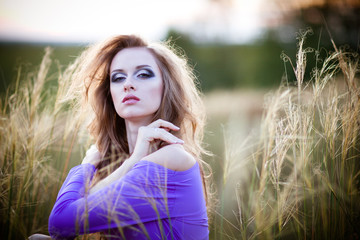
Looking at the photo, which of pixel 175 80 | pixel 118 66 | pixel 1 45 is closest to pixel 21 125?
pixel 118 66

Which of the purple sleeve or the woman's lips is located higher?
the woman's lips

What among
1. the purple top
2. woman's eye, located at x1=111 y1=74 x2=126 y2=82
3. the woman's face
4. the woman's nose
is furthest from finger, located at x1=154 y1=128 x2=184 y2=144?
woman's eye, located at x1=111 y1=74 x2=126 y2=82

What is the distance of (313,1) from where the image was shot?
11766mm

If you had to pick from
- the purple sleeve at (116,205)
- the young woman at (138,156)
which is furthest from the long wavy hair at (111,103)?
the purple sleeve at (116,205)

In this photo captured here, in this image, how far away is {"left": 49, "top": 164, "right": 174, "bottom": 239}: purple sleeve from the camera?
1.42m

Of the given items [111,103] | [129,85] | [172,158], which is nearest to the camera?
[172,158]

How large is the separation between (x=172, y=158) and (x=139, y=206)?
0.31 metres

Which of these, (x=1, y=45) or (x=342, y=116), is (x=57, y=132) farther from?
(x=1, y=45)

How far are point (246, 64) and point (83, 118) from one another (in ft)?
59.2

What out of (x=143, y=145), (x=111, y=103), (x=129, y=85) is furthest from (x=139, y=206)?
(x=111, y=103)

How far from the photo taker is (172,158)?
1595 mm

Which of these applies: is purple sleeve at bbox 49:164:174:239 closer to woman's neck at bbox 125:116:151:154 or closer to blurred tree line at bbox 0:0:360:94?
woman's neck at bbox 125:116:151:154

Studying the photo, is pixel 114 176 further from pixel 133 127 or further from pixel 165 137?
pixel 133 127

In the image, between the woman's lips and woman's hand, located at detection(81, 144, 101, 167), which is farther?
woman's hand, located at detection(81, 144, 101, 167)
